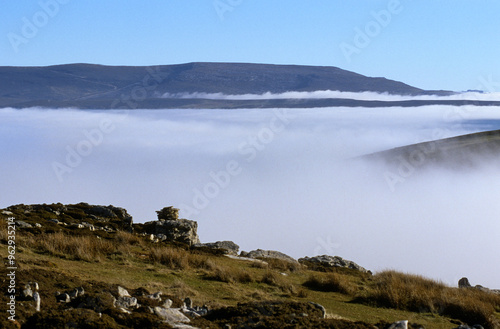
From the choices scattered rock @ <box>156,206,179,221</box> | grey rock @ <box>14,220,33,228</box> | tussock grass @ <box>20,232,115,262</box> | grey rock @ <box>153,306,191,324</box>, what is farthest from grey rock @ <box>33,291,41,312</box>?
scattered rock @ <box>156,206,179,221</box>

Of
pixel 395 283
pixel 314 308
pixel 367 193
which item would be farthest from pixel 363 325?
pixel 367 193

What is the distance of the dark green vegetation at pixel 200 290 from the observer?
9.14 m

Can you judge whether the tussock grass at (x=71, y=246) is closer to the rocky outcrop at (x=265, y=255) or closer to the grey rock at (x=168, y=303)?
the grey rock at (x=168, y=303)

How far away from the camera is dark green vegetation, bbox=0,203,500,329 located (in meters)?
9.14

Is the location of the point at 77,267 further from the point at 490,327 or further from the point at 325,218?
the point at 325,218

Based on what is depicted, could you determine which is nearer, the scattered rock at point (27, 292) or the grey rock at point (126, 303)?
the scattered rock at point (27, 292)

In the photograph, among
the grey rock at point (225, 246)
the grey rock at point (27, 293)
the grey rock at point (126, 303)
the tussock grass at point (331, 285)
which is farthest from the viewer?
the grey rock at point (225, 246)

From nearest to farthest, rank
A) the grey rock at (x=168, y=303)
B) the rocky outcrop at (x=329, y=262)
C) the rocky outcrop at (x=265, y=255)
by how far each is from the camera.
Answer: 1. the grey rock at (x=168, y=303)
2. the rocky outcrop at (x=265, y=255)
3. the rocky outcrop at (x=329, y=262)

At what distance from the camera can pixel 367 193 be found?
14888 centimetres

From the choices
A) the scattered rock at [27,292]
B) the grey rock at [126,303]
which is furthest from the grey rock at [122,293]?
the scattered rock at [27,292]

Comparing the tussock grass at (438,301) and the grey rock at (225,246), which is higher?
the grey rock at (225,246)

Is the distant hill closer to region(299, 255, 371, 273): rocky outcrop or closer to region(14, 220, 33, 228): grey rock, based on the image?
region(299, 255, 371, 273): rocky outcrop

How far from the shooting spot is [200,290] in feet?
46.5

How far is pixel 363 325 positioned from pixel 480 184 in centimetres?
11332
